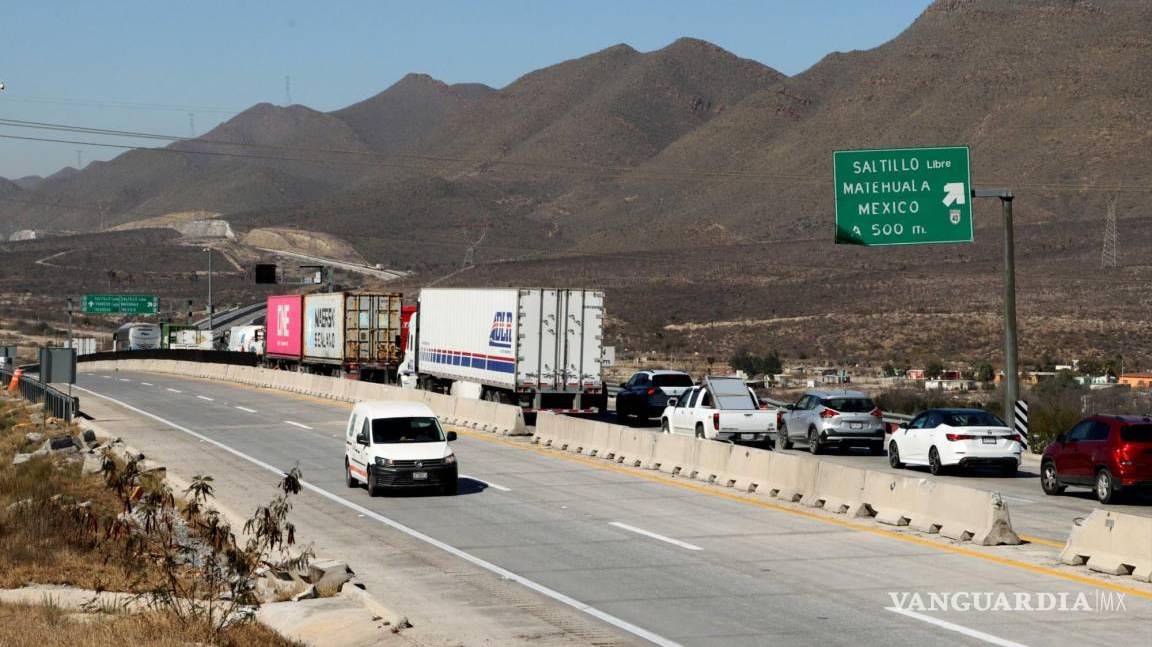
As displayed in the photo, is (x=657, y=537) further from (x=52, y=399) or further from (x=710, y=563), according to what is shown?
(x=52, y=399)

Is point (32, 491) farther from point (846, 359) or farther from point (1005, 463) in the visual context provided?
point (846, 359)

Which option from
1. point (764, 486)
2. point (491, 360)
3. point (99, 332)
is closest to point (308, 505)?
point (764, 486)

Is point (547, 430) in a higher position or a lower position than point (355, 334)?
lower

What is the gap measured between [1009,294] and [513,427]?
529 inches

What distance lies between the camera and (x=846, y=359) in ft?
296

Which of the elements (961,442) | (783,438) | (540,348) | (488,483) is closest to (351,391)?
(540,348)

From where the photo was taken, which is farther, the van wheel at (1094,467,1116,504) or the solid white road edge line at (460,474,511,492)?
the solid white road edge line at (460,474,511,492)

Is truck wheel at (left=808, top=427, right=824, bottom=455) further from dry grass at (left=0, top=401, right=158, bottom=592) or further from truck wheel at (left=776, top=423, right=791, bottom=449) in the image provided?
dry grass at (left=0, top=401, right=158, bottom=592)

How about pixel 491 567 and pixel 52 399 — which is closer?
pixel 491 567

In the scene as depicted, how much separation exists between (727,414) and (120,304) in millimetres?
98244

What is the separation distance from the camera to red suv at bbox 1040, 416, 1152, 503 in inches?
929

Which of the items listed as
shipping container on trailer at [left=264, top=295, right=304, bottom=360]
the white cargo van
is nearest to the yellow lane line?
the white cargo van

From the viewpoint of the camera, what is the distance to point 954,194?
37812mm

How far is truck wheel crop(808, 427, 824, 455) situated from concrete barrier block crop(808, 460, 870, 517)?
10.1 meters
